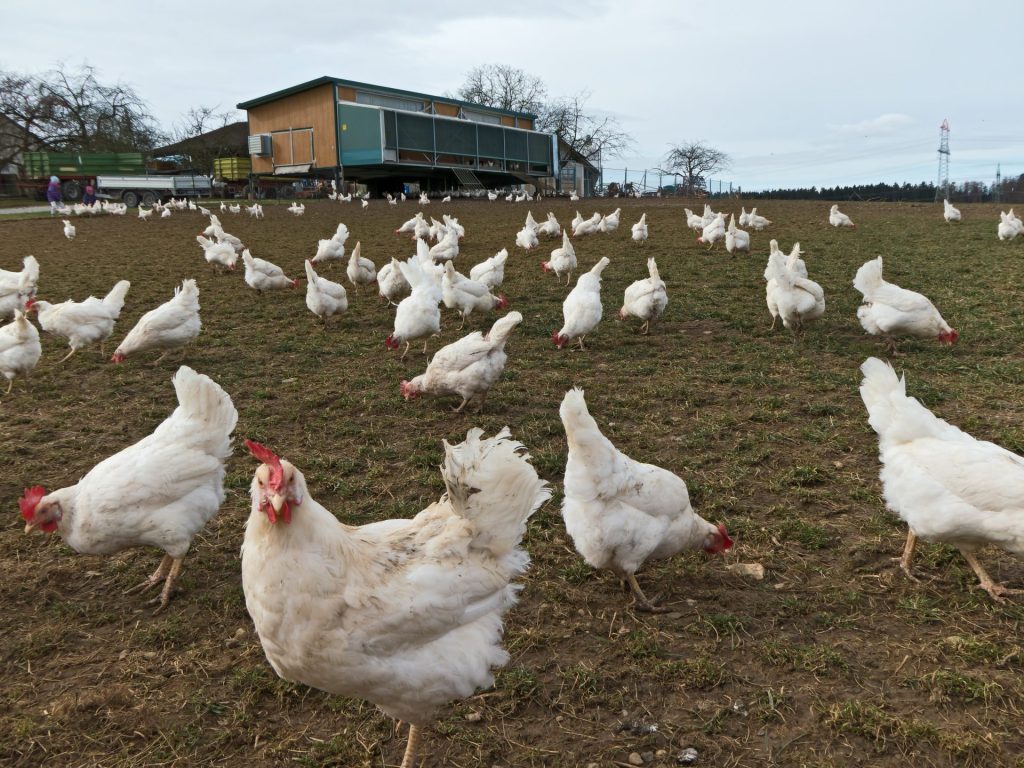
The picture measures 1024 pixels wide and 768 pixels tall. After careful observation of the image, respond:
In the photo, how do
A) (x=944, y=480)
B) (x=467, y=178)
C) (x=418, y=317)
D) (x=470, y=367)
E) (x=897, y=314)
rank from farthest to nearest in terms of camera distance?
(x=467, y=178), (x=418, y=317), (x=897, y=314), (x=470, y=367), (x=944, y=480)

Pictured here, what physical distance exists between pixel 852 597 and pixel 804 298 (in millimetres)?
5645

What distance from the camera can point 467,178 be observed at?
48.6 meters

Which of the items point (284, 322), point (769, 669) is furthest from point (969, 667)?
point (284, 322)

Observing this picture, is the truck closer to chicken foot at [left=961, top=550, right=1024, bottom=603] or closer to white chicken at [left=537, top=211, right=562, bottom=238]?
white chicken at [left=537, top=211, right=562, bottom=238]

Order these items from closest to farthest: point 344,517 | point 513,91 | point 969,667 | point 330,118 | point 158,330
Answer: point 969,667, point 344,517, point 158,330, point 330,118, point 513,91

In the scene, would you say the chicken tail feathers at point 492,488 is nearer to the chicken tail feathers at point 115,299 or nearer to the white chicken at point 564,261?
the chicken tail feathers at point 115,299

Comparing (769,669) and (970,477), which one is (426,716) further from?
(970,477)

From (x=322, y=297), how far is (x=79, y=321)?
3.13m

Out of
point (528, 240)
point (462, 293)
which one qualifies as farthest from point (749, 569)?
point (528, 240)

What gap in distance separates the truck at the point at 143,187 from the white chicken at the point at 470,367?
37.8m

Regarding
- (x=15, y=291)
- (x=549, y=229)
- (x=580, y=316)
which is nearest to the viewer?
(x=580, y=316)

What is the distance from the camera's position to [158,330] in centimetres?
774

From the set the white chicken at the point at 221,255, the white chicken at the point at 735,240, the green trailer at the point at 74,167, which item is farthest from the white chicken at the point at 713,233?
the green trailer at the point at 74,167

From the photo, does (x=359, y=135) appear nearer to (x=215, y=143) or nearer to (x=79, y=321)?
(x=215, y=143)
